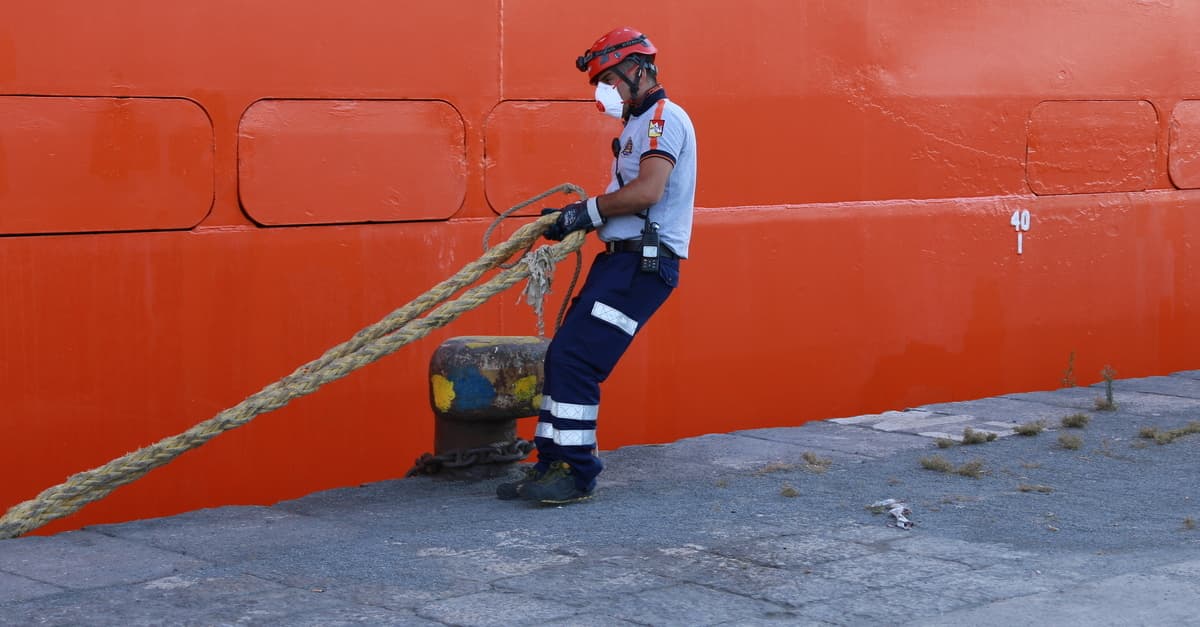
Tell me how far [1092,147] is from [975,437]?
2451 mm

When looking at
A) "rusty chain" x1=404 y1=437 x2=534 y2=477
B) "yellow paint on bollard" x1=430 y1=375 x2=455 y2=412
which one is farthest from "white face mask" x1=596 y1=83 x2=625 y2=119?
"rusty chain" x1=404 y1=437 x2=534 y2=477

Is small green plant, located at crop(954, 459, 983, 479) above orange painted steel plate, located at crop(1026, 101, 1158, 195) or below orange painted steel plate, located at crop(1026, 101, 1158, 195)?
below

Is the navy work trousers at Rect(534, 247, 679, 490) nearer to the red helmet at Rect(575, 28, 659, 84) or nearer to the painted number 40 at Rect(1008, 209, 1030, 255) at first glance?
the red helmet at Rect(575, 28, 659, 84)

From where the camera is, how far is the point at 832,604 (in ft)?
14.7

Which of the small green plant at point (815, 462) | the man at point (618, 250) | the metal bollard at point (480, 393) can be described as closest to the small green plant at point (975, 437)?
the small green plant at point (815, 462)

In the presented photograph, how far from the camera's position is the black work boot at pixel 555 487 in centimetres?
575

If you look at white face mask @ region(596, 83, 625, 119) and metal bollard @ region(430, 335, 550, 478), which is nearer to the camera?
white face mask @ region(596, 83, 625, 119)

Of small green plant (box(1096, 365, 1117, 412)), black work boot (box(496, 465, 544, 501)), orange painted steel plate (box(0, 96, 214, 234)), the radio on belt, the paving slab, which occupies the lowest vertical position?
the paving slab

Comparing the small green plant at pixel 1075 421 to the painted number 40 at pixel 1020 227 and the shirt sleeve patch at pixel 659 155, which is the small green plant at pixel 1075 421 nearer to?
the painted number 40 at pixel 1020 227

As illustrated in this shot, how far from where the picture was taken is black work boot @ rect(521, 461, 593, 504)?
575cm

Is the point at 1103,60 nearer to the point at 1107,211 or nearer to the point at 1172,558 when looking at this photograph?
the point at 1107,211

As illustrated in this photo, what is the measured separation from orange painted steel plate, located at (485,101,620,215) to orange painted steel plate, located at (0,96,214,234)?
1.30 meters

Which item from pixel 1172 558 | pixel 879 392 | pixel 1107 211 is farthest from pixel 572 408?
pixel 1107 211

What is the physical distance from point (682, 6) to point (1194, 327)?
408 cm
